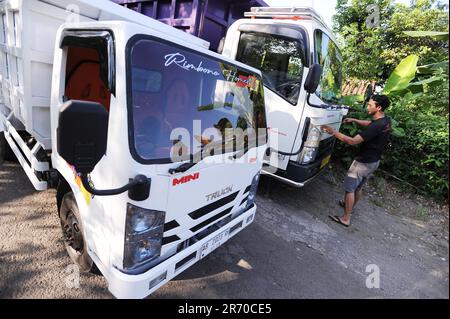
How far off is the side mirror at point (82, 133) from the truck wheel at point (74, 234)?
1.07 metres

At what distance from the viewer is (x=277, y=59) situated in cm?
391

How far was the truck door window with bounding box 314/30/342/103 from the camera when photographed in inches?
150

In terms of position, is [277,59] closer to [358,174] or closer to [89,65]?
[358,174]

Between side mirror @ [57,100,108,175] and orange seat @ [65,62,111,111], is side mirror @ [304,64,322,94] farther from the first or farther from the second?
side mirror @ [57,100,108,175]

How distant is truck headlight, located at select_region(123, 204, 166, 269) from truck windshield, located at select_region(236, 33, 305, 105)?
8.90 ft

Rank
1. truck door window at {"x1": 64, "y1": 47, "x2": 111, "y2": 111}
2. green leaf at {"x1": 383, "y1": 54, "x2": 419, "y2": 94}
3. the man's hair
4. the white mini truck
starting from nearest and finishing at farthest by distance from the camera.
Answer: the white mini truck → truck door window at {"x1": 64, "y1": 47, "x2": 111, "y2": 111} → the man's hair → green leaf at {"x1": 383, "y1": 54, "x2": 419, "y2": 94}

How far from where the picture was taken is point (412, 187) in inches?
124

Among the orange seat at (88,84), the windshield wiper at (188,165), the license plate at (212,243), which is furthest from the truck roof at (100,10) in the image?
the license plate at (212,243)

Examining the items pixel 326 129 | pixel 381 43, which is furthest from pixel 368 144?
pixel 381 43

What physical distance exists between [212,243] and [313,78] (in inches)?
96.1

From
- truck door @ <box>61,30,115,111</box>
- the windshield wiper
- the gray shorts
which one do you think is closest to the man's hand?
the gray shorts
